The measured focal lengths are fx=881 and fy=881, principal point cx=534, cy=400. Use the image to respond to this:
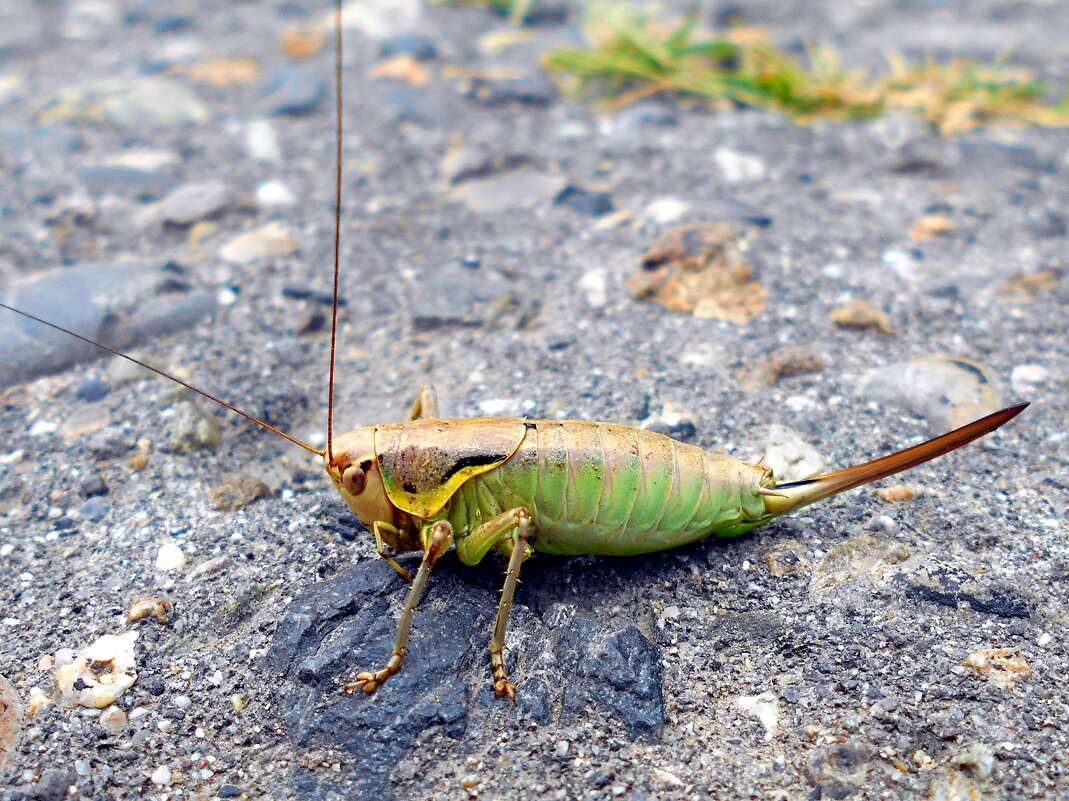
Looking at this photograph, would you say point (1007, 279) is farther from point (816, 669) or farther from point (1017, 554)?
point (816, 669)

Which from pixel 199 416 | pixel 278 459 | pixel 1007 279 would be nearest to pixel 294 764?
pixel 278 459

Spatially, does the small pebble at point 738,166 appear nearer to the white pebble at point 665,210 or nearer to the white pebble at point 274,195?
the white pebble at point 665,210

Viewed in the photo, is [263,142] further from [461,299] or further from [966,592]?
[966,592]

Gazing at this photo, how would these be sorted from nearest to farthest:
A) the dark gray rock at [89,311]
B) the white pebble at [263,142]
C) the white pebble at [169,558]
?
the white pebble at [169,558]
the dark gray rock at [89,311]
the white pebble at [263,142]

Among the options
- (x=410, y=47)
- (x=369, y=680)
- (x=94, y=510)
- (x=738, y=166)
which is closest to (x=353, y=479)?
(x=369, y=680)

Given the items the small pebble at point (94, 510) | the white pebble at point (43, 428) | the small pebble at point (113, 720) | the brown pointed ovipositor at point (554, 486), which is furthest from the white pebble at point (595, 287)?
the small pebble at point (113, 720)

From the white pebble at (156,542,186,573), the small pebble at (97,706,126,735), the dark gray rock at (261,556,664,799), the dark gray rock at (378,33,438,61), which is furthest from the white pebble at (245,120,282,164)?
the small pebble at (97,706,126,735)

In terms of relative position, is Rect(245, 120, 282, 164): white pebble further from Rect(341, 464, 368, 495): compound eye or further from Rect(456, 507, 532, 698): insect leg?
Rect(456, 507, 532, 698): insect leg
